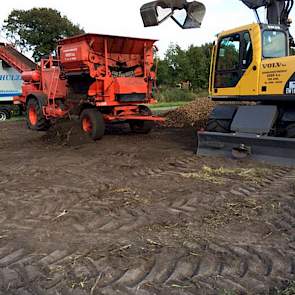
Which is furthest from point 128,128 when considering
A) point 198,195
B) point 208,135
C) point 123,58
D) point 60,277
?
point 60,277

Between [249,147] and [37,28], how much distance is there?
88.3ft

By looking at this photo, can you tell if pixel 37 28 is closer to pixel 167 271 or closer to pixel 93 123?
pixel 93 123

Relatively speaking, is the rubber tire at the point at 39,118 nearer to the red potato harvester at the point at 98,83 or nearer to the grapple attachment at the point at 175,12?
the red potato harvester at the point at 98,83

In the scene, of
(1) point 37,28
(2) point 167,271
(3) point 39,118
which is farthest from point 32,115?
(1) point 37,28

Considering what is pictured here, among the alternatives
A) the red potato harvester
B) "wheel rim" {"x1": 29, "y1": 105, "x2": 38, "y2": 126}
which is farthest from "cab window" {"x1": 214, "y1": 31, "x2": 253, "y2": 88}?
"wheel rim" {"x1": 29, "y1": 105, "x2": 38, "y2": 126}

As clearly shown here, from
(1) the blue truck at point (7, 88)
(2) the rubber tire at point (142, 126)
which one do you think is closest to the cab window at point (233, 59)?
(2) the rubber tire at point (142, 126)

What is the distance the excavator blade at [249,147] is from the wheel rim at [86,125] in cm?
345

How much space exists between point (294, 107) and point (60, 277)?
5982mm

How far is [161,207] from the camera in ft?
17.3

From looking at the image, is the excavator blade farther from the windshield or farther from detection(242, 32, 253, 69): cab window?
the windshield

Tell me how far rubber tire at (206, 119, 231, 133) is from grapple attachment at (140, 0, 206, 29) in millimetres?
2005

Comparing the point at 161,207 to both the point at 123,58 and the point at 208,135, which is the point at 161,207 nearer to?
the point at 208,135

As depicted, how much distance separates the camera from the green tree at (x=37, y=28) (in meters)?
A: 30.9

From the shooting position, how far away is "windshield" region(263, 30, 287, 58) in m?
8.20
